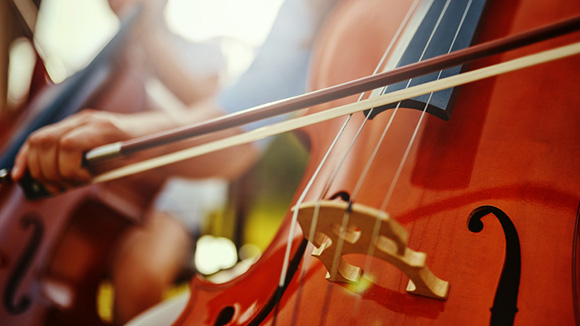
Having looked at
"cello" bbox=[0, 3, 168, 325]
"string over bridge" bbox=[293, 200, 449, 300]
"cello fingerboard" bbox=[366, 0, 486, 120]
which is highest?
"cello fingerboard" bbox=[366, 0, 486, 120]

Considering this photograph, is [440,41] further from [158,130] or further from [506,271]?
[158,130]


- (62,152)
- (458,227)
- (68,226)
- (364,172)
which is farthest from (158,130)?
(458,227)

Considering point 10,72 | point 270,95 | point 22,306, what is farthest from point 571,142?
point 10,72

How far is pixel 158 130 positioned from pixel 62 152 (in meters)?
0.18

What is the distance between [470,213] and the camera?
343 millimetres

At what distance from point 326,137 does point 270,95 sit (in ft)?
1.09

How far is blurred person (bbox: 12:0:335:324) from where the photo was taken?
54 cm

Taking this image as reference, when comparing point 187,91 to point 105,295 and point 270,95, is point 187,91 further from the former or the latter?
point 105,295

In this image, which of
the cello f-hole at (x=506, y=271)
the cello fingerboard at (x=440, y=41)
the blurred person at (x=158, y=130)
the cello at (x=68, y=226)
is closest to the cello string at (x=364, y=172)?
the cello fingerboard at (x=440, y=41)

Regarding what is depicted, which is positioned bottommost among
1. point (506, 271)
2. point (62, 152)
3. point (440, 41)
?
point (62, 152)

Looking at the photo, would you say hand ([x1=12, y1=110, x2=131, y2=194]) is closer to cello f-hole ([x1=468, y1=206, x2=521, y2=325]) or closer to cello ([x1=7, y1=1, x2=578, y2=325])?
cello ([x1=7, y1=1, x2=578, y2=325])

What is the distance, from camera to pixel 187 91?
122 centimetres

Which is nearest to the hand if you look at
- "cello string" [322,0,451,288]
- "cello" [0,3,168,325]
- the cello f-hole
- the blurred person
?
the blurred person

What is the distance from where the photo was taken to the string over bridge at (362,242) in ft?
0.85
